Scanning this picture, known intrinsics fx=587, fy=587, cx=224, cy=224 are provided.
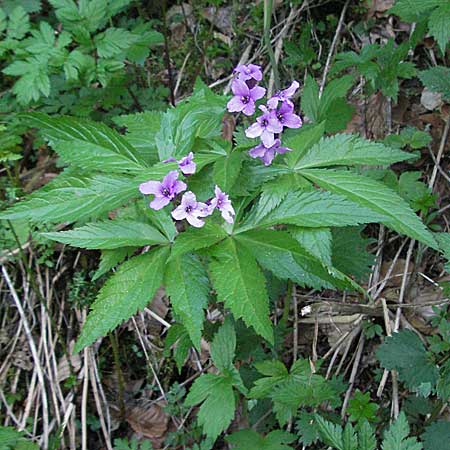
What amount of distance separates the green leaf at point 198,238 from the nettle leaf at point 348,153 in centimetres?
33

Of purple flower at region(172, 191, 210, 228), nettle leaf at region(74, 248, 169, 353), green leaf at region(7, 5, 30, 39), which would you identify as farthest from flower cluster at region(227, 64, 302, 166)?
green leaf at region(7, 5, 30, 39)

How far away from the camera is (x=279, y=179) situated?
175cm

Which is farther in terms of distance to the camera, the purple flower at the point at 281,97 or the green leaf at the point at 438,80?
the green leaf at the point at 438,80

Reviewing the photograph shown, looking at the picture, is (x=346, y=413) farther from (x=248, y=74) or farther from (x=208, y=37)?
(x=208, y=37)

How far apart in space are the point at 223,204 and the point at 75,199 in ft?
1.42

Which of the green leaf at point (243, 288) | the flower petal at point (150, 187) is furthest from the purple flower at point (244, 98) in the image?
the green leaf at point (243, 288)

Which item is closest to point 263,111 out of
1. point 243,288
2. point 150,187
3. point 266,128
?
point 266,128

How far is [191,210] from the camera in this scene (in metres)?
1.66

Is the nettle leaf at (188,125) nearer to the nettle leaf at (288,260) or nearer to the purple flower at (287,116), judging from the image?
the purple flower at (287,116)

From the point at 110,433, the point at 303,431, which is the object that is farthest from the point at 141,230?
the point at 110,433

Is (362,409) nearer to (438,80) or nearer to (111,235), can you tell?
(111,235)

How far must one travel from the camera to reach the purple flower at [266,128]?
171 cm

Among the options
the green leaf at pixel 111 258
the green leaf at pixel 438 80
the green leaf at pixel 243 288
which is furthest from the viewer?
the green leaf at pixel 438 80

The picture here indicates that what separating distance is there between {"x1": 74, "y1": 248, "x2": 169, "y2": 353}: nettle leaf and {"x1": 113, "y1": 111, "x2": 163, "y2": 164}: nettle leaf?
16.4 inches
